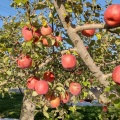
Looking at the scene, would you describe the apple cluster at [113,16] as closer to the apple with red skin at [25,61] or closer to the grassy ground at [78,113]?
the apple with red skin at [25,61]

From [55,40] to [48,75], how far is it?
63 cm

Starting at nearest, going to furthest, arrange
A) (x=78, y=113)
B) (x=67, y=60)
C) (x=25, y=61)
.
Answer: (x=67, y=60), (x=25, y=61), (x=78, y=113)

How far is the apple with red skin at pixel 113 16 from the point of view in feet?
6.46

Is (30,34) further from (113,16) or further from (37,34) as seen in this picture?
(113,16)

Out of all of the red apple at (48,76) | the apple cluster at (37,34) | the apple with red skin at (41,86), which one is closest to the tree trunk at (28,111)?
the red apple at (48,76)

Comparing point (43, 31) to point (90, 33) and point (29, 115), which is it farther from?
point (29, 115)

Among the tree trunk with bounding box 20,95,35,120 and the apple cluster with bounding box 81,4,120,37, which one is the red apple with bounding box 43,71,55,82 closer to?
the apple cluster with bounding box 81,4,120,37

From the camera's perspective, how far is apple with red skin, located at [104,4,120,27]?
1968mm

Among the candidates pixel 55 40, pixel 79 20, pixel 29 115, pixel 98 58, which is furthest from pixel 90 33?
pixel 29 115

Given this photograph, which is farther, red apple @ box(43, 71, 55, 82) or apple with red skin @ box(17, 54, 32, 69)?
red apple @ box(43, 71, 55, 82)

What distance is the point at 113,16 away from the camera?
1.98 meters

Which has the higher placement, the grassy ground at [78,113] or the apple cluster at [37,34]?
the apple cluster at [37,34]

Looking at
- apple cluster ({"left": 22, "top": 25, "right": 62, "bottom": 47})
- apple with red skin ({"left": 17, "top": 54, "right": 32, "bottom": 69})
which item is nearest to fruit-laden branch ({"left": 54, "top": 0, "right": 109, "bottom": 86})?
apple cluster ({"left": 22, "top": 25, "right": 62, "bottom": 47})

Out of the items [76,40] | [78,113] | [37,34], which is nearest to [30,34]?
[37,34]
